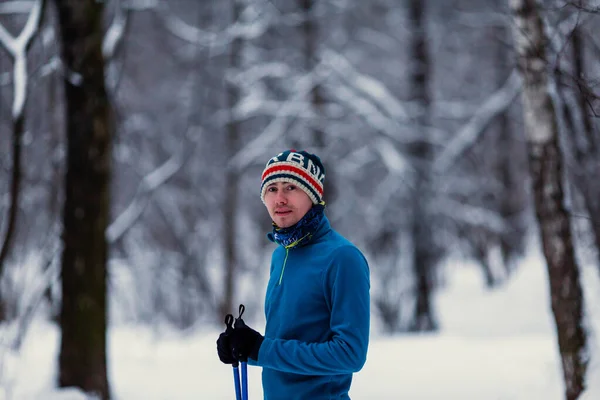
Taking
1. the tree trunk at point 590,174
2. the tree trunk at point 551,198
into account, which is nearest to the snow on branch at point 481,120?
the tree trunk at point 590,174

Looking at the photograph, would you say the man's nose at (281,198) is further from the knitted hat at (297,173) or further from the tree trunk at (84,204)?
the tree trunk at (84,204)

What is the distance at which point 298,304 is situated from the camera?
6.80ft

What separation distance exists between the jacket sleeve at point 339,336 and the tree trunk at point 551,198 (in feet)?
10.2

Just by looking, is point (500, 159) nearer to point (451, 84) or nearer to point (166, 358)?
point (451, 84)

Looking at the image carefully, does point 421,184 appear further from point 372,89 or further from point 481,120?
point 372,89

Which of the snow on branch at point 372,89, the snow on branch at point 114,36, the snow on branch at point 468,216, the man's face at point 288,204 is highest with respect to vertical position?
the snow on branch at point 372,89

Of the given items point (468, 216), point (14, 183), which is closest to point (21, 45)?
point (14, 183)

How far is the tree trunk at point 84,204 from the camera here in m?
5.53

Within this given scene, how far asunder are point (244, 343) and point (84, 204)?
3918mm

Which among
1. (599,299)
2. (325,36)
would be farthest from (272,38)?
(599,299)

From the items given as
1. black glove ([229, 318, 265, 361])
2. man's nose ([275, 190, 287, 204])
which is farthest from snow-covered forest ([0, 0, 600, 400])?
black glove ([229, 318, 265, 361])

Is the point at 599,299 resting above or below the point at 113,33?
below

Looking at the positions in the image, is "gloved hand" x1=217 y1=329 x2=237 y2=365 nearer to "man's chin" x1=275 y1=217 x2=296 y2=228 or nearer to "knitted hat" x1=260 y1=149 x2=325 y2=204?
"man's chin" x1=275 y1=217 x2=296 y2=228

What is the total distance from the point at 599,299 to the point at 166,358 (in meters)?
5.20
